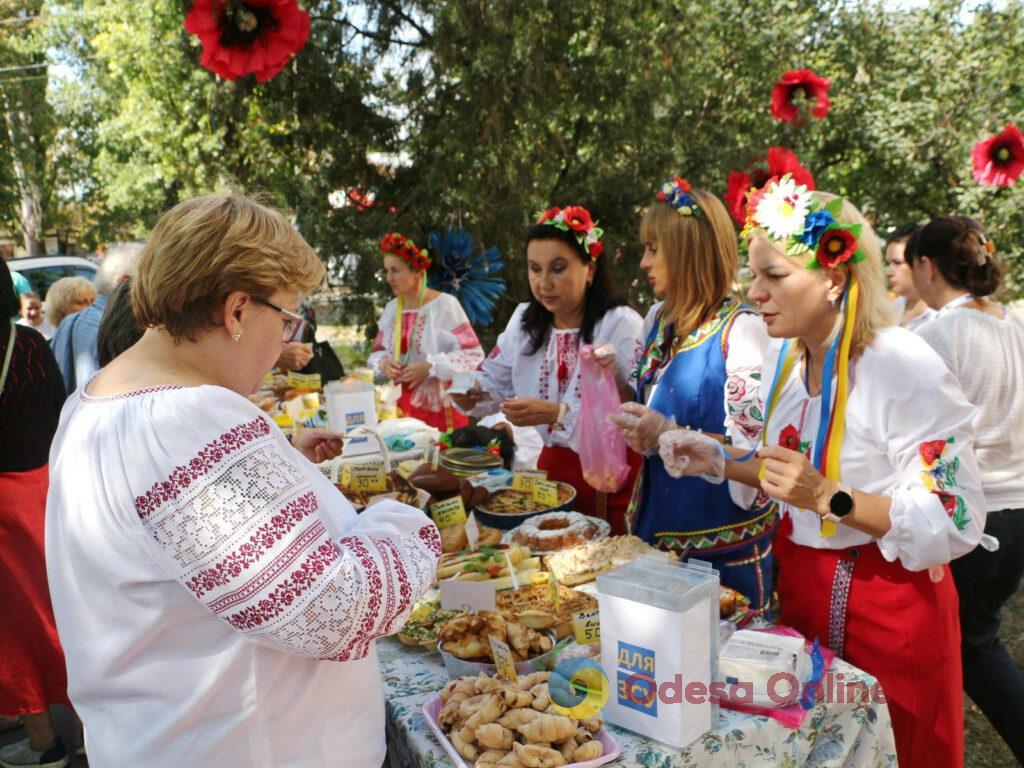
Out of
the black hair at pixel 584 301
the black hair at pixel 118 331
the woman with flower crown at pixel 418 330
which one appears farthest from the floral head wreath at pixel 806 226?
the woman with flower crown at pixel 418 330

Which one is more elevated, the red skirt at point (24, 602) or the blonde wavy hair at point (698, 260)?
the blonde wavy hair at point (698, 260)

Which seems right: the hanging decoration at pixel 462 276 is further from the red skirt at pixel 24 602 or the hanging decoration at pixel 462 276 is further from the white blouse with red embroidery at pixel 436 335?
the red skirt at pixel 24 602

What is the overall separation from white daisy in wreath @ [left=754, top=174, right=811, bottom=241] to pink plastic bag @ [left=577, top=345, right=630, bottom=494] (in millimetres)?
1026

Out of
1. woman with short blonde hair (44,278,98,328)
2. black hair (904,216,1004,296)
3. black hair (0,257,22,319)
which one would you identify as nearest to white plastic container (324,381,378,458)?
black hair (0,257,22,319)

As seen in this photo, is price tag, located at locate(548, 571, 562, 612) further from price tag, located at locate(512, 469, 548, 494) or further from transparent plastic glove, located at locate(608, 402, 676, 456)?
price tag, located at locate(512, 469, 548, 494)

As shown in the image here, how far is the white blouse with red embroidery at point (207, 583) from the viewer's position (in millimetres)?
1165

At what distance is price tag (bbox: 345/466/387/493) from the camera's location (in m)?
2.81

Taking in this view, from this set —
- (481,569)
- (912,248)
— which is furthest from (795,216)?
(912,248)

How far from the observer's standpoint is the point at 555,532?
2514mm

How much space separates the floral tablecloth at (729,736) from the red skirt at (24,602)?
1.96 meters

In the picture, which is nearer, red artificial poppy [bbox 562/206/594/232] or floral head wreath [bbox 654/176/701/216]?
floral head wreath [bbox 654/176/701/216]

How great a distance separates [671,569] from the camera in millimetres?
1509

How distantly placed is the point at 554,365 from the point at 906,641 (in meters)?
1.97

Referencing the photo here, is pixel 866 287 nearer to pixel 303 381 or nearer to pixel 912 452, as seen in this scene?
pixel 912 452
